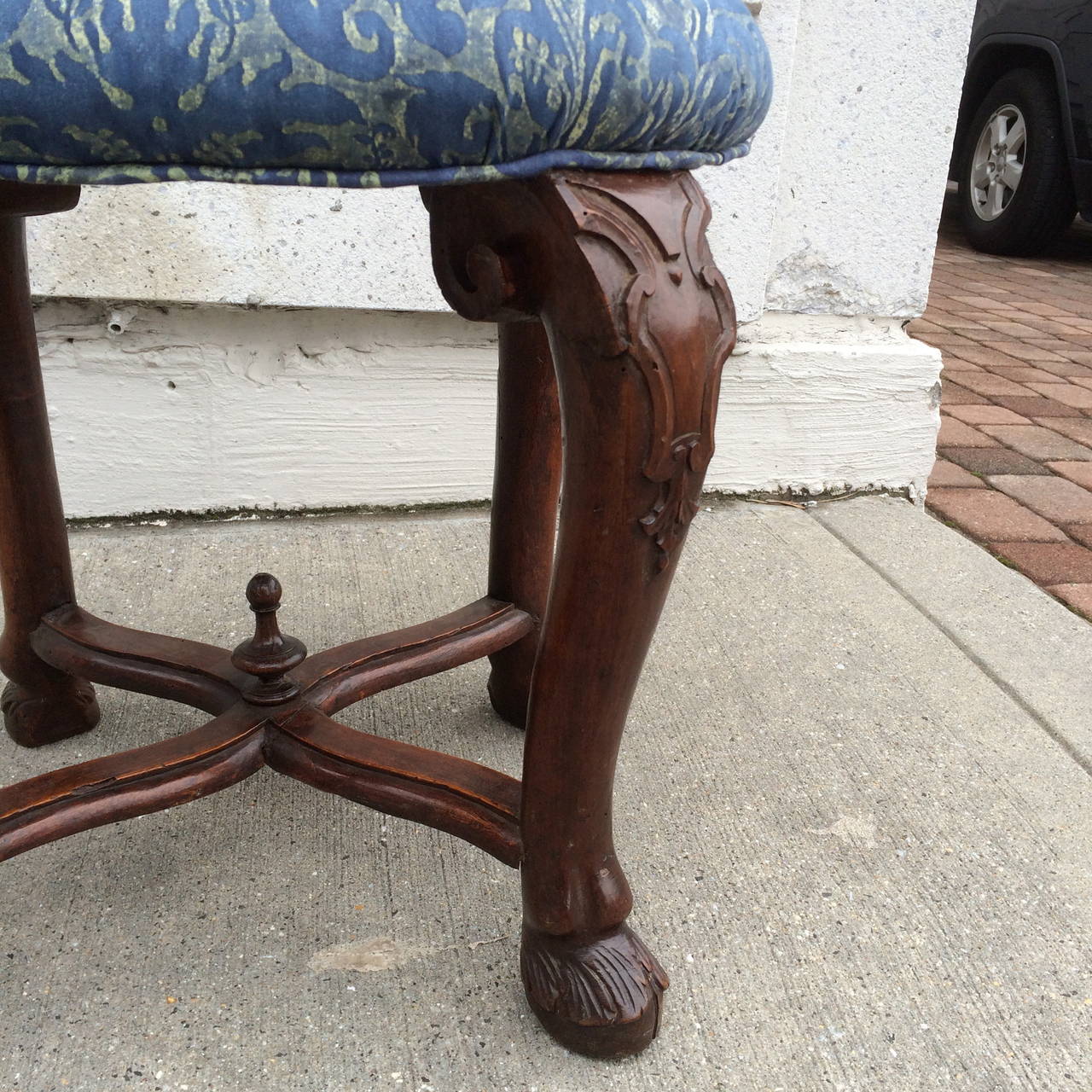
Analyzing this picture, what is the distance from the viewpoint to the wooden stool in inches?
25.2

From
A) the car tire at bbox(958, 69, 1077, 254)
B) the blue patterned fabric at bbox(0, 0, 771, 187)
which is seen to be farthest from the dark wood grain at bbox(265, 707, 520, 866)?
the car tire at bbox(958, 69, 1077, 254)

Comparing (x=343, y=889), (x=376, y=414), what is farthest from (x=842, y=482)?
(x=343, y=889)

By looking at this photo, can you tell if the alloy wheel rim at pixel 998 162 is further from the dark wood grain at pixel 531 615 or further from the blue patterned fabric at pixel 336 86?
the blue patterned fabric at pixel 336 86

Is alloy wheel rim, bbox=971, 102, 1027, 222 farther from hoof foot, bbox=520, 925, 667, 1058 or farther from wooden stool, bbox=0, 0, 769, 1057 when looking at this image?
hoof foot, bbox=520, 925, 667, 1058

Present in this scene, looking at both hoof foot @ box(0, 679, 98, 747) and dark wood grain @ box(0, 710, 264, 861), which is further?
hoof foot @ box(0, 679, 98, 747)

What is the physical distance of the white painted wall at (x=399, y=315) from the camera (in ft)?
5.29

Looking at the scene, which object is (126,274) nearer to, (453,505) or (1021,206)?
(453,505)

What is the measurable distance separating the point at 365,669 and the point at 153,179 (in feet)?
2.03

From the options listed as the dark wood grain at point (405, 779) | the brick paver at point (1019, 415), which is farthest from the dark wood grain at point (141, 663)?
the brick paver at point (1019, 415)

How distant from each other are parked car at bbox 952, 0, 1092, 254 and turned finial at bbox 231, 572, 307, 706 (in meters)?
4.38

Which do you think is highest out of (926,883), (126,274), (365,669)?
(126,274)

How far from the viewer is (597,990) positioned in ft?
2.71

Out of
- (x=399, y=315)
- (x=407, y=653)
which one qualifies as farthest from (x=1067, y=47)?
(x=407, y=653)

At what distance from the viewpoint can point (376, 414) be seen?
180cm
